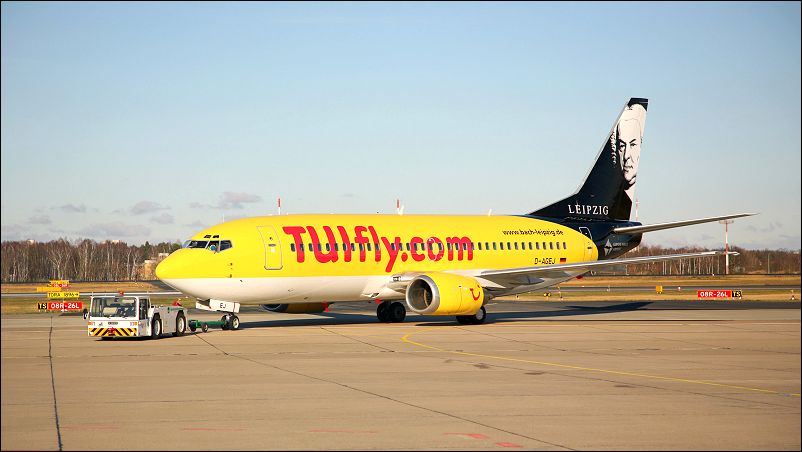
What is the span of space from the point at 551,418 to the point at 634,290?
63617 mm

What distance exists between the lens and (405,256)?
43.5m

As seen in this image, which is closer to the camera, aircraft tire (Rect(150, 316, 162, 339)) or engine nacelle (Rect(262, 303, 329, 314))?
aircraft tire (Rect(150, 316, 162, 339))

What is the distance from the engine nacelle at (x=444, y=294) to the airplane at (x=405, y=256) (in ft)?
0.17

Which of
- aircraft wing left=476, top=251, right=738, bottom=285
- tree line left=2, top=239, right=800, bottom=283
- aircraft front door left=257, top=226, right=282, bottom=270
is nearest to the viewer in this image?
aircraft front door left=257, top=226, right=282, bottom=270

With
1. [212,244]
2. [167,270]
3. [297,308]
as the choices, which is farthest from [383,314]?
[167,270]

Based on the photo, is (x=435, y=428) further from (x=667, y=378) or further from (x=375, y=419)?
(x=667, y=378)

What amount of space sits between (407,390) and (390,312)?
25.0 meters

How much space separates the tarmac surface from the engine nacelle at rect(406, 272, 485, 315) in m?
2.30

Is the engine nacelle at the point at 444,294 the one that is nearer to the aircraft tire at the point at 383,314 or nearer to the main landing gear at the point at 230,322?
the aircraft tire at the point at 383,314

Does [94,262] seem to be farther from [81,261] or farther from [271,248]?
[271,248]

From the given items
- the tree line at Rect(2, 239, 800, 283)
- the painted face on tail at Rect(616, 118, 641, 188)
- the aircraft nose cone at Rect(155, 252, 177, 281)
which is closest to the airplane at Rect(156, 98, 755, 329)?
the aircraft nose cone at Rect(155, 252, 177, 281)

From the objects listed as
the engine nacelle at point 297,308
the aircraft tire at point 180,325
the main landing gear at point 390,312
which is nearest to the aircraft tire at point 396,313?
the main landing gear at point 390,312

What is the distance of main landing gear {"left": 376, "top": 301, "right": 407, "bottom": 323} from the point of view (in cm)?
4538

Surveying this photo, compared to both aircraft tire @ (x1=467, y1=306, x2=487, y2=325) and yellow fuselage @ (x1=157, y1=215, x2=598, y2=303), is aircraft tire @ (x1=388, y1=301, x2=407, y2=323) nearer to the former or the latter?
yellow fuselage @ (x1=157, y1=215, x2=598, y2=303)
